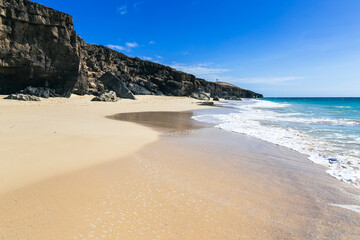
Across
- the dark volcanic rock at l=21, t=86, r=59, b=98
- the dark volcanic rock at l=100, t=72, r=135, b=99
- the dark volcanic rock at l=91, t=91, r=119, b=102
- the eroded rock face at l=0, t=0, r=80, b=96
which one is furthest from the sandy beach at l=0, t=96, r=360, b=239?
the dark volcanic rock at l=100, t=72, r=135, b=99

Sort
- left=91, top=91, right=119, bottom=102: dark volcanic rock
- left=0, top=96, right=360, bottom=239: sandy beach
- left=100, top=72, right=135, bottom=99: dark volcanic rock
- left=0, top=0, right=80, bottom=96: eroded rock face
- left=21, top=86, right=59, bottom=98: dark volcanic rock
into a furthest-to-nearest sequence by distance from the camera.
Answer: left=100, top=72, right=135, bottom=99: dark volcanic rock → left=91, top=91, right=119, bottom=102: dark volcanic rock → left=21, top=86, right=59, bottom=98: dark volcanic rock → left=0, top=0, right=80, bottom=96: eroded rock face → left=0, top=96, right=360, bottom=239: sandy beach

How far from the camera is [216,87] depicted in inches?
2972

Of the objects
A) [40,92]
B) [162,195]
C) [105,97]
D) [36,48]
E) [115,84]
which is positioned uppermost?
[36,48]

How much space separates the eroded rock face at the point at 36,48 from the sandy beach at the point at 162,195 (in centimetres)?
1542

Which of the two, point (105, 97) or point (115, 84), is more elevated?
point (115, 84)

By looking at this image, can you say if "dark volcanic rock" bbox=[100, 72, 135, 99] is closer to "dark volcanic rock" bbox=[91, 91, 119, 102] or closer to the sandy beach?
"dark volcanic rock" bbox=[91, 91, 119, 102]

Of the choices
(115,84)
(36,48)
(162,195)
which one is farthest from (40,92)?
(162,195)

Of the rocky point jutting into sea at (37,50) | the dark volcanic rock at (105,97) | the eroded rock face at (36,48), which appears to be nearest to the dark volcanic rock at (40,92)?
the rocky point jutting into sea at (37,50)

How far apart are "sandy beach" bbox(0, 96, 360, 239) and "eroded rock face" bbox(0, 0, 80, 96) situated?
50.6ft

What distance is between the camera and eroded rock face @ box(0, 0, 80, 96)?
1446cm

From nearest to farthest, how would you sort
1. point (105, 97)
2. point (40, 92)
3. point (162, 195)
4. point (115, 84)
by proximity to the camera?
point (162, 195), point (40, 92), point (105, 97), point (115, 84)

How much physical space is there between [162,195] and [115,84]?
2258 centimetres

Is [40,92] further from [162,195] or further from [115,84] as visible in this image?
[162,195]

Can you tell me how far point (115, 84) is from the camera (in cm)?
2280
